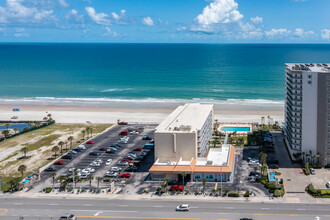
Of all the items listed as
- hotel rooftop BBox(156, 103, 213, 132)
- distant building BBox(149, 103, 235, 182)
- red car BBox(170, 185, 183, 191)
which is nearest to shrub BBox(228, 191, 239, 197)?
distant building BBox(149, 103, 235, 182)

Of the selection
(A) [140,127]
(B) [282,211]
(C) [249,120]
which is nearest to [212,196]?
(B) [282,211]

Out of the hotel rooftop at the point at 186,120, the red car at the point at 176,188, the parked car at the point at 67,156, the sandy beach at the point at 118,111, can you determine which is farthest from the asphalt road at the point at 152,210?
the sandy beach at the point at 118,111

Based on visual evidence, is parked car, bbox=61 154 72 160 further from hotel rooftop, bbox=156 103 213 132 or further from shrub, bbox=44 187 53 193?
hotel rooftop, bbox=156 103 213 132

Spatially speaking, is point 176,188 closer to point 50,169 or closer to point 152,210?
point 152,210

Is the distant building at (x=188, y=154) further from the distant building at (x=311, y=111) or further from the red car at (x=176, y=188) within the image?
the distant building at (x=311, y=111)

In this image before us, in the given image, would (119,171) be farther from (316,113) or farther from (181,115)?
(316,113)
